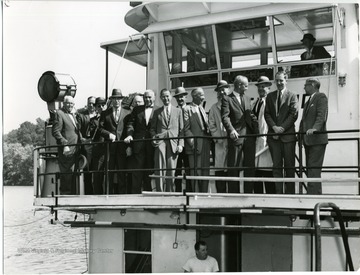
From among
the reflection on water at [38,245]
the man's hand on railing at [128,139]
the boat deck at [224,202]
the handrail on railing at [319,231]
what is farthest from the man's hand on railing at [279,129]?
the reflection on water at [38,245]

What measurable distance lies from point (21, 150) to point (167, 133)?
23.8 ft

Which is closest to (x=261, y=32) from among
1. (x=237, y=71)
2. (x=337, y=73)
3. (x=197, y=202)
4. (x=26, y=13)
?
(x=237, y=71)

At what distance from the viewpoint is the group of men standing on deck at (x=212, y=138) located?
24.8 feet

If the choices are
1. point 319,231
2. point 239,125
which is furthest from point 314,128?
point 319,231

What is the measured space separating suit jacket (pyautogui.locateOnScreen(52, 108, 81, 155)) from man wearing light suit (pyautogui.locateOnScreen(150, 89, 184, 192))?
5.76 ft

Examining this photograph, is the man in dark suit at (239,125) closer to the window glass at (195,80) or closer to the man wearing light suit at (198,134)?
the man wearing light suit at (198,134)

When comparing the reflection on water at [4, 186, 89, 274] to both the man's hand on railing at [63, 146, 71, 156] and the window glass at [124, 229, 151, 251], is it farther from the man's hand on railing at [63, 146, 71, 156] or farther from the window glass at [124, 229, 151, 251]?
the window glass at [124, 229, 151, 251]

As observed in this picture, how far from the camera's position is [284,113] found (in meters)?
7.59

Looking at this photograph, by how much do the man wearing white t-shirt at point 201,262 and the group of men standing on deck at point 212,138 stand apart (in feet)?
2.86

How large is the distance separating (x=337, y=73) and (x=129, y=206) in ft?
13.3

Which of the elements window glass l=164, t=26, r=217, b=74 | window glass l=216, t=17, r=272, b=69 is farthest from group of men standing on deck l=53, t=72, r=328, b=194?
window glass l=164, t=26, r=217, b=74

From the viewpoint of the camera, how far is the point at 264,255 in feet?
26.1

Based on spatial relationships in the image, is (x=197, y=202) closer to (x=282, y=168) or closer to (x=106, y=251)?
(x=282, y=168)

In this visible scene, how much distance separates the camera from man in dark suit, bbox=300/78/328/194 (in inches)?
291
